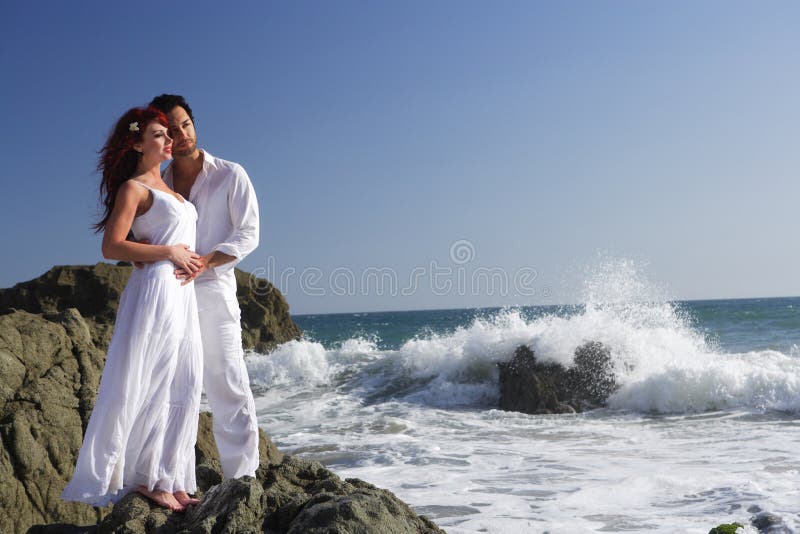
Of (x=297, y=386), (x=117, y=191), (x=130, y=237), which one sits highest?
(x=117, y=191)

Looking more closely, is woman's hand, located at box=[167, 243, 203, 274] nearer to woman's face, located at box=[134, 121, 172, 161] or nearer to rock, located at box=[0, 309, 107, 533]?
woman's face, located at box=[134, 121, 172, 161]

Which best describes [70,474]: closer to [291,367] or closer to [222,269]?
[222,269]

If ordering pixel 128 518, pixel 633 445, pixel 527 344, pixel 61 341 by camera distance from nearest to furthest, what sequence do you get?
pixel 128 518, pixel 61 341, pixel 633 445, pixel 527 344

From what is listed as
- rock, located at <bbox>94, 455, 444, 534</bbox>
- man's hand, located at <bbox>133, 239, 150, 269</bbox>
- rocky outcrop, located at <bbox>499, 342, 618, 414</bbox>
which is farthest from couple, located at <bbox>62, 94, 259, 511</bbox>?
rocky outcrop, located at <bbox>499, 342, 618, 414</bbox>

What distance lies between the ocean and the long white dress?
2240mm

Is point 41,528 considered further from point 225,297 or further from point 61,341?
point 61,341

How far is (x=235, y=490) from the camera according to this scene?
9.62ft

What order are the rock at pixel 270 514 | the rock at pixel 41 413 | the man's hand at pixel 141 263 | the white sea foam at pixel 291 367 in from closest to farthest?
the rock at pixel 270 514 → the man's hand at pixel 141 263 → the rock at pixel 41 413 → the white sea foam at pixel 291 367

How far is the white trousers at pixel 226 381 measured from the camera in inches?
136

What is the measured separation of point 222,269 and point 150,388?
2.20 feet

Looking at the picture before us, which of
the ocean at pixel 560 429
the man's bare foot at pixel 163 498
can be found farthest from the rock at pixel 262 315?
the man's bare foot at pixel 163 498

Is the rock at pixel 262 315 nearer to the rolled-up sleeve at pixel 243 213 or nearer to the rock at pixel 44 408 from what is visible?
the rock at pixel 44 408

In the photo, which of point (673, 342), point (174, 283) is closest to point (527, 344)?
point (673, 342)

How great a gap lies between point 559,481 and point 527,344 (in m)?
6.53
